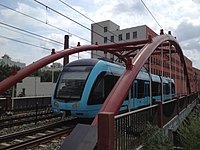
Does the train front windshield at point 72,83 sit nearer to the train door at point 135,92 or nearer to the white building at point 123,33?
the train door at point 135,92

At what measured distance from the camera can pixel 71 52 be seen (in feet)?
50.5

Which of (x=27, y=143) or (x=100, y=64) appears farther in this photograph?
(x=100, y=64)

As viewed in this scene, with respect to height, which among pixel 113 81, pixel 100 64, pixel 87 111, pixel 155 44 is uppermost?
pixel 155 44

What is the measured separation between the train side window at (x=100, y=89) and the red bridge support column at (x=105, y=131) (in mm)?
6111

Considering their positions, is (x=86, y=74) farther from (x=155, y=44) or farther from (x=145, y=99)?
(x=145, y=99)

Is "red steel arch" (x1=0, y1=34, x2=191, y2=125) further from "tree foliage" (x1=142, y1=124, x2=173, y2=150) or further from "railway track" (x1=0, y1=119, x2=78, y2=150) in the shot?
"railway track" (x1=0, y1=119, x2=78, y2=150)

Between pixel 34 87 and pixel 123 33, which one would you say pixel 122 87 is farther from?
pixel 123 33

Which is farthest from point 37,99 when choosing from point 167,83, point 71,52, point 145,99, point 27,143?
point 167,83

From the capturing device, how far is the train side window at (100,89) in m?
10.2

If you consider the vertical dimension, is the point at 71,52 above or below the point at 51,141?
above

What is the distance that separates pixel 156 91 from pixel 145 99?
3.52m

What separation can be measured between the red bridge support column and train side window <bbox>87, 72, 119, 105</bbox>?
6.11 m

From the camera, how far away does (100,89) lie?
34.7 ft

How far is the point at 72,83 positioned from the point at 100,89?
1.38 m
